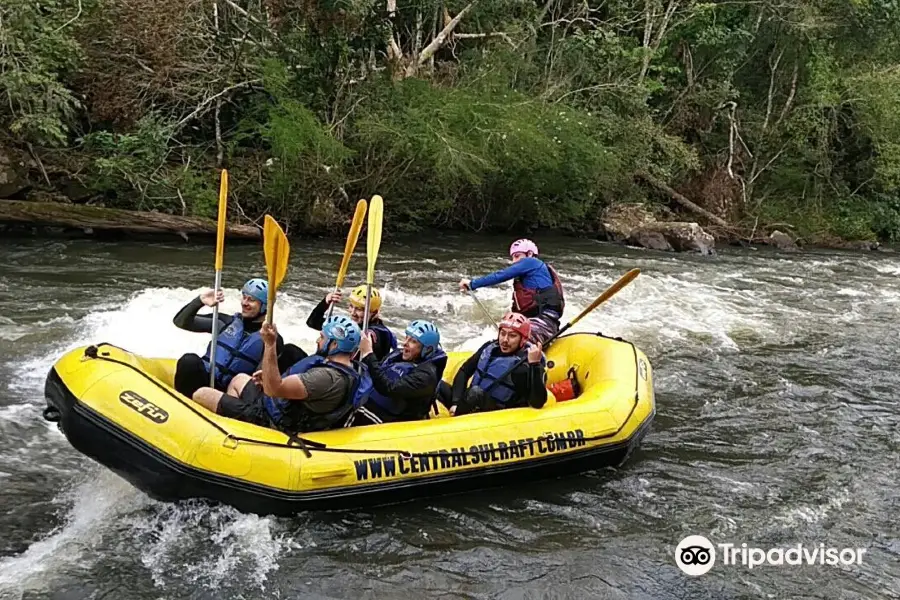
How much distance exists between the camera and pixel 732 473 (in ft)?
16.6

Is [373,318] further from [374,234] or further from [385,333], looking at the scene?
[374,234]

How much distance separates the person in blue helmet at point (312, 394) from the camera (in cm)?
389

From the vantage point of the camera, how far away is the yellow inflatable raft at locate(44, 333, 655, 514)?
380 cm

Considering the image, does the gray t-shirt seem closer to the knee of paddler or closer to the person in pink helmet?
the knee of paddler

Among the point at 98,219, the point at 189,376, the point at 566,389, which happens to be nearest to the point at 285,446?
the point at 189,376

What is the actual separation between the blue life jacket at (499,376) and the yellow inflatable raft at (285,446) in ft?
0.48

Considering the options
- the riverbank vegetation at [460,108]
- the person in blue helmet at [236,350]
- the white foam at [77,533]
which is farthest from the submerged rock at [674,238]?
the white foam at [77,533]

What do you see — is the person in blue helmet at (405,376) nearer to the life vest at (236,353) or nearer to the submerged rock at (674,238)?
the life vest at (236,353)

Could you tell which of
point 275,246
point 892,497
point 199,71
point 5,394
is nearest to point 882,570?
point 892,497

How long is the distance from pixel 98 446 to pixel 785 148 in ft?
58.5

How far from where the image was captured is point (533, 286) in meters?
6.03

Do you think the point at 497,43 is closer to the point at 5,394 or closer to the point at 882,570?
the point at 5,394

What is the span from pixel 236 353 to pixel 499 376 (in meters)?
1.46

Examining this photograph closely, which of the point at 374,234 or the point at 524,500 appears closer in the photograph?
the point at 524,500
